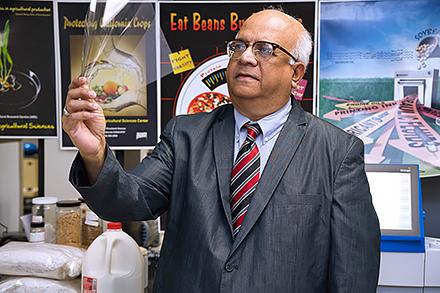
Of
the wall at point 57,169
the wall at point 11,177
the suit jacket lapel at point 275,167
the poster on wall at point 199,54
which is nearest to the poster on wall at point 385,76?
the poster on wall at point 199,54

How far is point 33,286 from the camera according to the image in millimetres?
1741

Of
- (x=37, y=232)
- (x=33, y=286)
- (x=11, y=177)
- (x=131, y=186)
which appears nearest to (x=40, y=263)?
(x=33, y=286)

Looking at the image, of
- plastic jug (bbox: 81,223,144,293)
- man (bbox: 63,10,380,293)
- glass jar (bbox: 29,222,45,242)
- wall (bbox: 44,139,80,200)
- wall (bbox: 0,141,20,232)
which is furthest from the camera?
wall (bbox: 0,141,20,232)

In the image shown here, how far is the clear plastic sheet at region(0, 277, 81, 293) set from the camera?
174cm

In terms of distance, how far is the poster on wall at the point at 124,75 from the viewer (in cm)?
209

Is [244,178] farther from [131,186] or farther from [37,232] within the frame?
[37,232]

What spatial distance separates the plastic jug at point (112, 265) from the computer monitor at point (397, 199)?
0.87 m

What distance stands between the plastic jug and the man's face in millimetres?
674

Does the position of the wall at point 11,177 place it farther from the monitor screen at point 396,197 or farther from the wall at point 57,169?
the monitor screen at point 396,197

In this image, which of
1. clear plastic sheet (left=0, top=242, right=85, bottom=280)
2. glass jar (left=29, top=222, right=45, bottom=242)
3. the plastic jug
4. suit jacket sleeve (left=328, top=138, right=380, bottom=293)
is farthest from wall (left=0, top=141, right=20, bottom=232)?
suit jacket sleeve (left=328, top=138, right=380, bottom=293)

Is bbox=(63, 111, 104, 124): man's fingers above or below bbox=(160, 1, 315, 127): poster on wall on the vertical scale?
below

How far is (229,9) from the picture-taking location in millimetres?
2074

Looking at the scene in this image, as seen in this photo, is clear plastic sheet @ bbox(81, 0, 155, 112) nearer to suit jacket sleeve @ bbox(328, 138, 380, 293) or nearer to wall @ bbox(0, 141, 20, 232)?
suit jacket sleeve @ bbox(328, 138, 380, 293)

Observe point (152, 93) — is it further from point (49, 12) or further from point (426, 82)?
point (426, 82)
